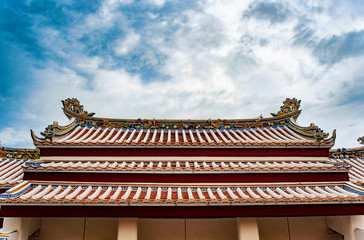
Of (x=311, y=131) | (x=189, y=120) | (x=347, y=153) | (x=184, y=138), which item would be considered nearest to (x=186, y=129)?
(x=189, y=120)

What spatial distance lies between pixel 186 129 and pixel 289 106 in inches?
198

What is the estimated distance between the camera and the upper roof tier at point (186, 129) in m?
8.52

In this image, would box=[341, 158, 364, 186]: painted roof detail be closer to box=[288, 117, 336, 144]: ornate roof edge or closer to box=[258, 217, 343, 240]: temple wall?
box=[288, 117, 336, 144]: ornate roof edge

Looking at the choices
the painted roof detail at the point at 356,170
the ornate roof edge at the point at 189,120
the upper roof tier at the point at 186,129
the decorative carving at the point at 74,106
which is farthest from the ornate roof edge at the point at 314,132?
the decorative carving at the point at 74,106

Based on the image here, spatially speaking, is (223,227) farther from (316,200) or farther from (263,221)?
(316,200)

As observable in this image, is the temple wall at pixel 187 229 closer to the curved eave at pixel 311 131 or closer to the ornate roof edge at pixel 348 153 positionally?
the curved eave at pixel 311 131

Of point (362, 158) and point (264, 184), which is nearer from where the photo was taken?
point (264, 184)

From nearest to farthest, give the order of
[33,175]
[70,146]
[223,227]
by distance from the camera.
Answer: [33,175], [223,227], [70,146]

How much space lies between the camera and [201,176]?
21.5 feet

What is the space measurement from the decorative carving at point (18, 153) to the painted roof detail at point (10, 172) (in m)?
0.28

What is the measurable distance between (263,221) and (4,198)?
726 centimetres

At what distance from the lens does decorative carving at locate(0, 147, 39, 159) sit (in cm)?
995

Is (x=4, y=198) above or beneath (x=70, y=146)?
beneath

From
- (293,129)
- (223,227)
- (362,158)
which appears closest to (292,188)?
(223,227)
